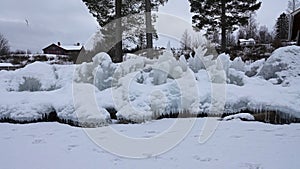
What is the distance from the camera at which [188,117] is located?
4.12 metres

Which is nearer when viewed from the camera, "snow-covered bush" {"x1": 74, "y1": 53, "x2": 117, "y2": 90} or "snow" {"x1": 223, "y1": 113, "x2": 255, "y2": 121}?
"snow" {"x1": 223, "y1": 113, "x2": 255, "y2": 121}

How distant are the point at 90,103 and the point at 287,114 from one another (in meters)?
2.67

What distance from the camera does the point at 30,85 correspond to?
224 inches

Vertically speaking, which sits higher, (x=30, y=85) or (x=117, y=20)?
(x=117, y=20)

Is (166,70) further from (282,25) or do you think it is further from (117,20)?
(282,25)

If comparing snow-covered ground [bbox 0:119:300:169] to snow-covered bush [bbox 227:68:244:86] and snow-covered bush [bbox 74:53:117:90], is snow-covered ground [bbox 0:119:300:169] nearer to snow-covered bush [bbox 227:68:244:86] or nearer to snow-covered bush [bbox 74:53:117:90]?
snow-covered bush [bbox 74:53:117:90]

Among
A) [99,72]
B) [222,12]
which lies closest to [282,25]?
[222,12]

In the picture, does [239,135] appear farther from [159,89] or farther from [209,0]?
[209,0]

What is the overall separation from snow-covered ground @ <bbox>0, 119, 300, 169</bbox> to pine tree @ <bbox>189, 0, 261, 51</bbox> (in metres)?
14.2

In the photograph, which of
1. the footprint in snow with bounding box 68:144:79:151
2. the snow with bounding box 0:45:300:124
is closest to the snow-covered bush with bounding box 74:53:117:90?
the snow with bounding box 0:45:300:124

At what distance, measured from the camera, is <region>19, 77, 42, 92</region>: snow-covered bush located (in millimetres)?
5656

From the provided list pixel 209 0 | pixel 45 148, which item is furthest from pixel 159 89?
pixel 209 0

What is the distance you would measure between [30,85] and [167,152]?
12.8 ft

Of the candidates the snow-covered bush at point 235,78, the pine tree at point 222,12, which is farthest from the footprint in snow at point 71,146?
the pine tree at point 222,12
